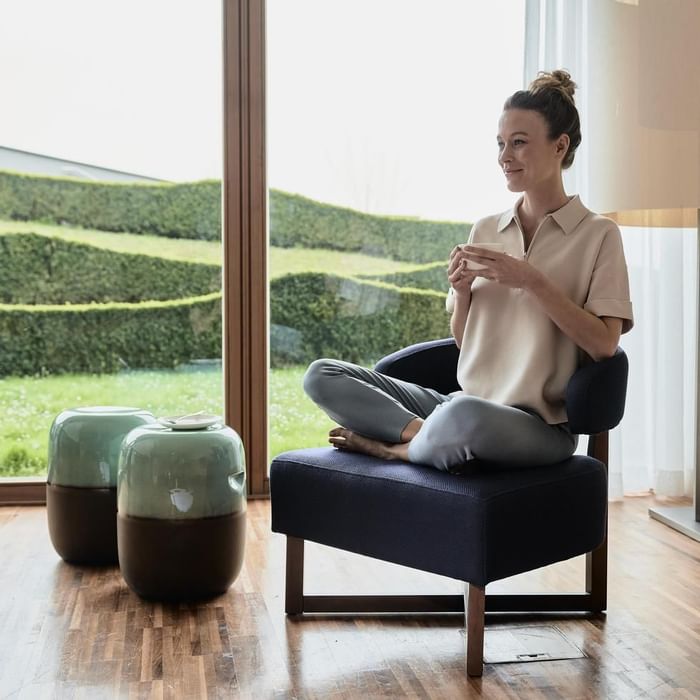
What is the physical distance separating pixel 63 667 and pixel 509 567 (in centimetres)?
97

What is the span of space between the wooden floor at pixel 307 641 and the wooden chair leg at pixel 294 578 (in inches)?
1.8

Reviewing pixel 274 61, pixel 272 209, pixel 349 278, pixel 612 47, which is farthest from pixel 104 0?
pixel 612 47

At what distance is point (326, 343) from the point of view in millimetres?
3924

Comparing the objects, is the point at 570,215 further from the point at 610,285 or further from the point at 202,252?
the point at 202,252

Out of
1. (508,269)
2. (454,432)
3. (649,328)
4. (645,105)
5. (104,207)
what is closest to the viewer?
(454,432)

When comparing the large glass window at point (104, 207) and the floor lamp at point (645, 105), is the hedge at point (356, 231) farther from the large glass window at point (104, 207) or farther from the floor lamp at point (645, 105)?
the floor lamp at point (645, 105)

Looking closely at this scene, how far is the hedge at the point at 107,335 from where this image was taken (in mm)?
3744

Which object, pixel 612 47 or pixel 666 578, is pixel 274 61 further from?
pixel 666 578

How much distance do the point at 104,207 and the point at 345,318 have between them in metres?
1.00

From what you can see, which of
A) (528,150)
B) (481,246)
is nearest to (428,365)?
(481,246)

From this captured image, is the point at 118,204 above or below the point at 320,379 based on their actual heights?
above

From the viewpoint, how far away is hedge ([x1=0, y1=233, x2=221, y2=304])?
12.2ft

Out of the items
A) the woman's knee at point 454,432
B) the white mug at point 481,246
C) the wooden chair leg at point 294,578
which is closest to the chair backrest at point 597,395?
the woman's knee at point 454,432

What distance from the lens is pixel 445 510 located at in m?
2.12
